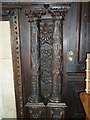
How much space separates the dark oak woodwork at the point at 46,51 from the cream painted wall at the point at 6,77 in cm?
4

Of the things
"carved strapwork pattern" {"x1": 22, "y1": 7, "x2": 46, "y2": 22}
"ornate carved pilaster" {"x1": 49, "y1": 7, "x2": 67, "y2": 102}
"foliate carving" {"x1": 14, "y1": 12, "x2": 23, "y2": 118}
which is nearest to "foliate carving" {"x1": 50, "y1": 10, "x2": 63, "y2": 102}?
"ornate carved pilaster" {"x1": 49, "y1": 7, "x2": 67, "y2": 102}

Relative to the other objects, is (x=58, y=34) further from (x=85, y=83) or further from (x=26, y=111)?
(x=26, y=111)

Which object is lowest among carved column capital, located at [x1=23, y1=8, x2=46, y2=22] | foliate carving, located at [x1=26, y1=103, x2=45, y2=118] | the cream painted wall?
foliate carving, located at [x1=26, y1=103, x2=45, y2=118]

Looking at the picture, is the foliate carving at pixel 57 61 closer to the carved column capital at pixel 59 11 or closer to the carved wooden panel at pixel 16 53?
the carved column capital at pixel 59 11

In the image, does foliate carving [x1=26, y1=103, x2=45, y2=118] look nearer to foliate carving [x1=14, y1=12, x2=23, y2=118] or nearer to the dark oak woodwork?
the dark oak woodwork

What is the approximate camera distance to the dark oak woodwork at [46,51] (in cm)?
161

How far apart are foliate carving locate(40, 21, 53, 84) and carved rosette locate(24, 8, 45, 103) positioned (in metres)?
0.06

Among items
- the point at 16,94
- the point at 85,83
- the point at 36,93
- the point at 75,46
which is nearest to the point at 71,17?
the point at 75,46

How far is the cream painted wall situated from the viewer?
166cm

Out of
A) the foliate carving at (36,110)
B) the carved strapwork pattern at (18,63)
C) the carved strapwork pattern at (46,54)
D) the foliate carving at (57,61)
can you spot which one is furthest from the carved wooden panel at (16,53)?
the foliate carving at (57,61)

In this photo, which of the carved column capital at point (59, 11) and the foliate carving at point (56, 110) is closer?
the carved column capital at point (59, 11)

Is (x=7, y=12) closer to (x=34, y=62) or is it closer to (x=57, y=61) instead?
(x=34, y=62)

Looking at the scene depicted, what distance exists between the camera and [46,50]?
5.54ft

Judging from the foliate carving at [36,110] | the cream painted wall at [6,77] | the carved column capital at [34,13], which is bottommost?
the foliate carving at [36,110]
